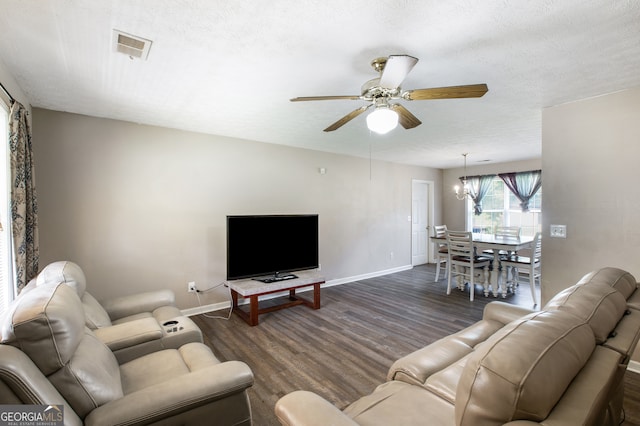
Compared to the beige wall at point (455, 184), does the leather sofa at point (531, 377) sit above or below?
below

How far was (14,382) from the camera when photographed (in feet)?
3.14

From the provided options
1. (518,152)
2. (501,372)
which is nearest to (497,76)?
(501,372)

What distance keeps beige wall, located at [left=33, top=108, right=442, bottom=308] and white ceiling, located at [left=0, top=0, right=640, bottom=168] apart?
0.41 metres

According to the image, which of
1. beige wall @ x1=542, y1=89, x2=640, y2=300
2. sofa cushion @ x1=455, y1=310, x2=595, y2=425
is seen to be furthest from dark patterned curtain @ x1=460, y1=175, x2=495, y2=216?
sofa cushion @ x1=455, y1=310, x2=595, y2=425

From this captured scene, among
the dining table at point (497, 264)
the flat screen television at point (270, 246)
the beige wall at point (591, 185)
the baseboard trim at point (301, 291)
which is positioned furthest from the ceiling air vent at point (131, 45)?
the dining table at point (497, 264)

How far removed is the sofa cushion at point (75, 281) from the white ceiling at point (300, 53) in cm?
147

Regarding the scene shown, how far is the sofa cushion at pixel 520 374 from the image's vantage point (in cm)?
73

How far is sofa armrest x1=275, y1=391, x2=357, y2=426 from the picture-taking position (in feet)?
3.34

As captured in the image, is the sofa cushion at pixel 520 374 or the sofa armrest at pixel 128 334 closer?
the sofa cushion at pixel 520 374

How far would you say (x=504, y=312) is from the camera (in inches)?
84.6

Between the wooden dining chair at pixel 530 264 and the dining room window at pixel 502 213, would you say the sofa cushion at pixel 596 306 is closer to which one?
the wooden dining chair at pixel 530 264

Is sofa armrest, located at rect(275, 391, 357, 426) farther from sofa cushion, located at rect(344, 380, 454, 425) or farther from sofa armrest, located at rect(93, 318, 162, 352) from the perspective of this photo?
sofa armrest, located at rect(93, 318, 162, 352)

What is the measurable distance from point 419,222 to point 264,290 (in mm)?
4669

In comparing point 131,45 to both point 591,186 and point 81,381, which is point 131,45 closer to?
point 81,381
